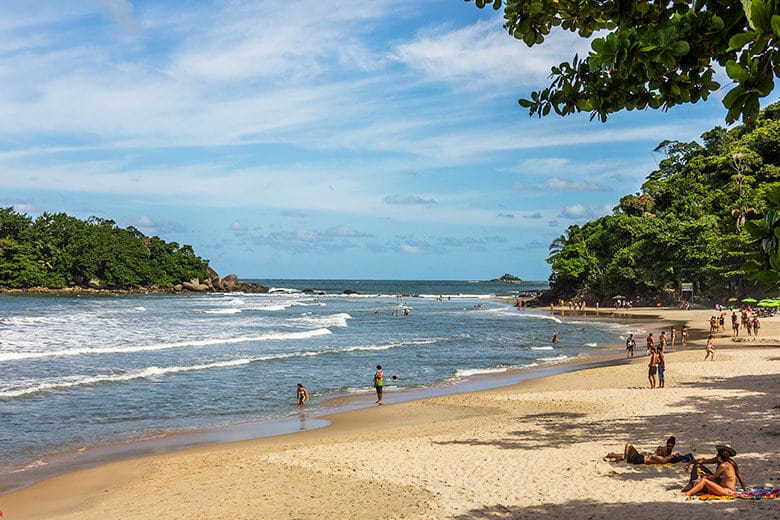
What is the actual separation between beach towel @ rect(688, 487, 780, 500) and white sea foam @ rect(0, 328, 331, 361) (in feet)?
100

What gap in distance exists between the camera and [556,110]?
15.8 ft

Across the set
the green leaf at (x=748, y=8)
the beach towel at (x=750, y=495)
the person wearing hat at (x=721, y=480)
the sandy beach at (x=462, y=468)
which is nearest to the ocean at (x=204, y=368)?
the sandy beach at (x=462, y=468)

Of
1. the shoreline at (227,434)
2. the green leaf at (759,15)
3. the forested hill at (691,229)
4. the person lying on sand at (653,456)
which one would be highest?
the forested hill at (691,229)

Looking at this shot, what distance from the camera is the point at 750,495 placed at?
28.7 feet

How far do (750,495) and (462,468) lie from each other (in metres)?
4.79

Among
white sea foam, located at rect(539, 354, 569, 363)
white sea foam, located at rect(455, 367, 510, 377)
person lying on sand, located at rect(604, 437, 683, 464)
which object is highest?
person lying on sand, located at rect(604, 437, 683, 464)

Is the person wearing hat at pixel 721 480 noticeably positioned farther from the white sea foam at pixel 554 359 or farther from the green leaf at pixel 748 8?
the white sea foam at pixel 554 359

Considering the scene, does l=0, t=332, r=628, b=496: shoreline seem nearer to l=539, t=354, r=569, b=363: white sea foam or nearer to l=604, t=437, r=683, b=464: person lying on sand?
l=539, t=354, r=569, b=363: white sea foam

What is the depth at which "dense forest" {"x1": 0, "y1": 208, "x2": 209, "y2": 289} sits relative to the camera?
104 metres

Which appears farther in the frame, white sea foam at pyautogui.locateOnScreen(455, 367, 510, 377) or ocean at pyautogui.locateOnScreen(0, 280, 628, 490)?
white sea foam at pyautogui.locateOnScreen(455, 367, 510, 377)

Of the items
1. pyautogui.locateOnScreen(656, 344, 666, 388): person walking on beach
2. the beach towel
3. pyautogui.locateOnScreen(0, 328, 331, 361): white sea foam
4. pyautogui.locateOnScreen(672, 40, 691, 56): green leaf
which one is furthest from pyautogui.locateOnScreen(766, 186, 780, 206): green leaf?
pyautogui.locateOnScreen(0, 328, 331, 361): white sea foam

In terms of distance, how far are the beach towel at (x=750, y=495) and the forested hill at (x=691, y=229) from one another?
161 ft

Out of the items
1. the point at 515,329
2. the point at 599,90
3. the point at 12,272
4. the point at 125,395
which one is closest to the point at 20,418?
the point at 125,395

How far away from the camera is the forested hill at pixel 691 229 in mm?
60375
